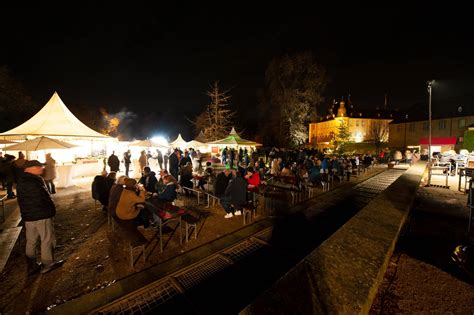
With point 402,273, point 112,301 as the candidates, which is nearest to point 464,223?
point 402,273

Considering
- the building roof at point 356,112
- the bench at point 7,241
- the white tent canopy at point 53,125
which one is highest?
the building roof at point 356,112

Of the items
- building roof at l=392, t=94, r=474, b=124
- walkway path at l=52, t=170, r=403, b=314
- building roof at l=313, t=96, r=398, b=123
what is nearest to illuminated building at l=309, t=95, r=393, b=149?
building roof at l=313, t=96, r=398, b=123

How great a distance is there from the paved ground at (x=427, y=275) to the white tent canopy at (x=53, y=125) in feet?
45.5

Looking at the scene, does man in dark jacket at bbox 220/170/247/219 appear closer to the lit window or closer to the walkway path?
the walkway path

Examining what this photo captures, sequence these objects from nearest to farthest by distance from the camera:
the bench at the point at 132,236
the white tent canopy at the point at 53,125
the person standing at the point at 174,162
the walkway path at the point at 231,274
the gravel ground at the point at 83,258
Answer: the walkway path at the point at 231,274 → the gravel ground at the point at 83,258 → the bench at the point at 132,236 → the white tent canopy at the point at 53,125 → the person standing at the point at 174,162

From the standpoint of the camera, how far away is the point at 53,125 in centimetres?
1139

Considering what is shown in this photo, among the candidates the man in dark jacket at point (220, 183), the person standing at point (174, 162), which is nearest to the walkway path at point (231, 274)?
the man in dark jacket at point (220, 183)

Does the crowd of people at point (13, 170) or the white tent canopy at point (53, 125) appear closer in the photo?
the crowd of people at point (13, 170)

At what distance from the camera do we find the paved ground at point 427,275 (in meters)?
2.57

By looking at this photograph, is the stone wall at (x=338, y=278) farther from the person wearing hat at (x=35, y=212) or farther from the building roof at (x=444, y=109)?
the building roof at (x=444, y=109)

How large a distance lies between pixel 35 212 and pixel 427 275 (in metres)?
6.55

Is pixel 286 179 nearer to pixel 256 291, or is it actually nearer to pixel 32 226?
pixel 256 291

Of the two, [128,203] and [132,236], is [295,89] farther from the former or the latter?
[132,236]

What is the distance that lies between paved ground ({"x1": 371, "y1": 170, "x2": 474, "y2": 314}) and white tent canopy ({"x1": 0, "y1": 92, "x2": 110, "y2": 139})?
13873mm
